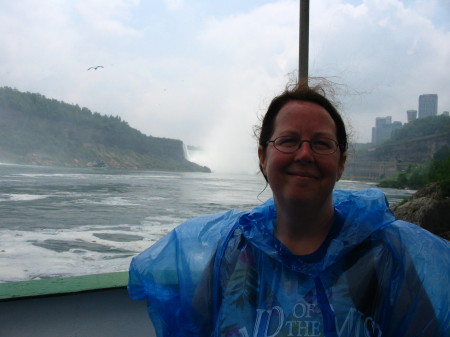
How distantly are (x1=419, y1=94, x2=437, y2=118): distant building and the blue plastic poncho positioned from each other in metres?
3.32

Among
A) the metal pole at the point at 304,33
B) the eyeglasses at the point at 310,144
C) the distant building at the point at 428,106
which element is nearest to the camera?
the eyeglasses at the point at 310,144

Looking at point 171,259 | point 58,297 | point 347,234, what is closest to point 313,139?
point 347,234

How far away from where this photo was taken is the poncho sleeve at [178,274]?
36.0 inches

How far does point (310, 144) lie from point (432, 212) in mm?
3181

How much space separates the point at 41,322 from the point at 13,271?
2.82 feet

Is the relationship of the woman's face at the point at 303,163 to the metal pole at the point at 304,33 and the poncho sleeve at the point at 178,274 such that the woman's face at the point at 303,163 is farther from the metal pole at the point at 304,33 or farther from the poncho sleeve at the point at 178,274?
the metal pole at the point at 304,33

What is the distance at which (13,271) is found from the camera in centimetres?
225

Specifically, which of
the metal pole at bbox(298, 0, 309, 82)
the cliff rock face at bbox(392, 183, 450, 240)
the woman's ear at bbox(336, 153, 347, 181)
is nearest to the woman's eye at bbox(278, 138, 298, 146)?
the woman's ear at bbox(336, 153, 347, 181)

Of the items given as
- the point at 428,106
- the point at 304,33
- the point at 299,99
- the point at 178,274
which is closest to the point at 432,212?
the point at 428,106

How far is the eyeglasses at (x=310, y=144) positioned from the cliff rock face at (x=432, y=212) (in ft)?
9.82

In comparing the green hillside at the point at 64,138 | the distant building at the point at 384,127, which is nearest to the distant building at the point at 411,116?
the distant building at the point at 384,127

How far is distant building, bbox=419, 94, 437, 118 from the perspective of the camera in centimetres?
372

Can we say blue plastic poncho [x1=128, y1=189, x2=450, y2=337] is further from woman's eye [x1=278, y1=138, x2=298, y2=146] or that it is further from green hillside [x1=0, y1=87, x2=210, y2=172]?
green hillside [x1=0, y1=87, x2=210, y2=172]

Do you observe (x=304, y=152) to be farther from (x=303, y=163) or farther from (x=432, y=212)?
(x=432, y=212)
